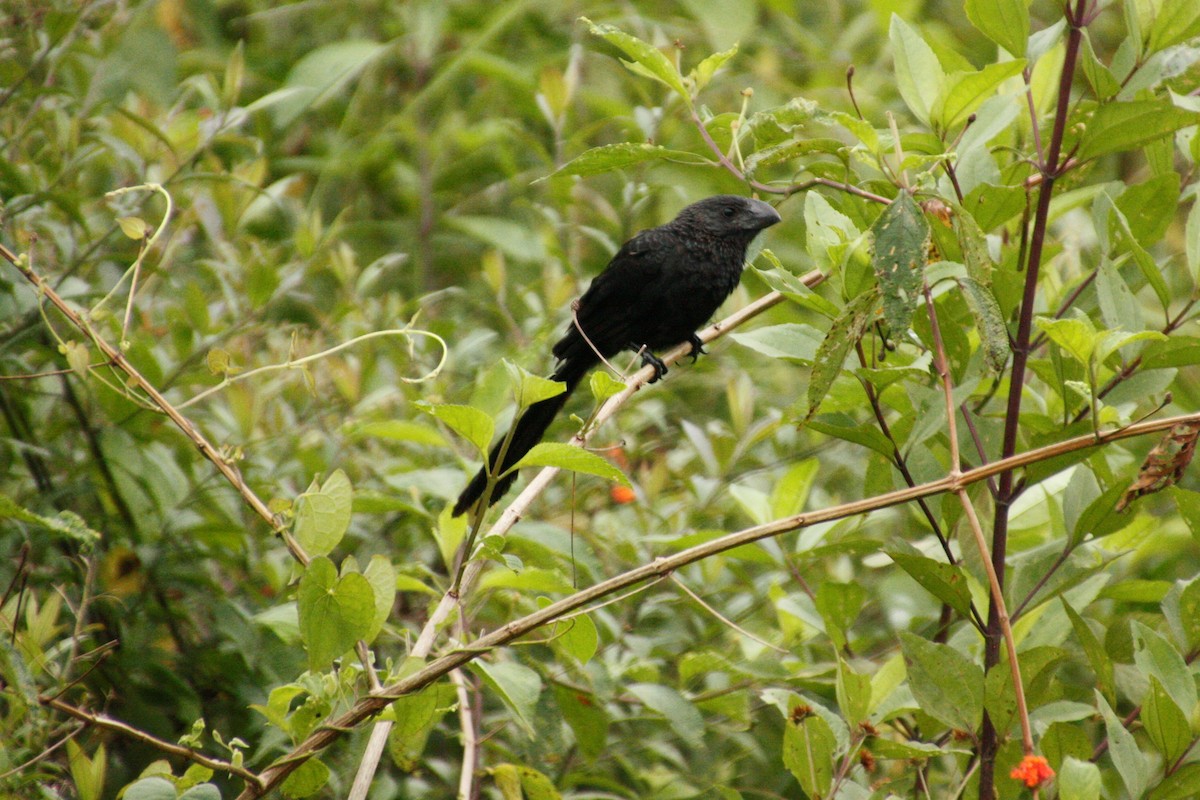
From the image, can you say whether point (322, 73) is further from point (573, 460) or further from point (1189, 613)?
point (1189, 613)

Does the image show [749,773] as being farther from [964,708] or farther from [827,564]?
[964,708]

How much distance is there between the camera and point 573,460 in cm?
153

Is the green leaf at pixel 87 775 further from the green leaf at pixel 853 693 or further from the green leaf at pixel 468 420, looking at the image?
the green leaf at pixel 853 693

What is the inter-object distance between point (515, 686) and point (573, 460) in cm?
48

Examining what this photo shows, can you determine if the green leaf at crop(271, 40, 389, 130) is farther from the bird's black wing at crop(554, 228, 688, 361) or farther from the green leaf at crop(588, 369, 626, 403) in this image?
the green leaf at crop(588, 369, 626, 403)

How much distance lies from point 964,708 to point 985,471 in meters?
0.39

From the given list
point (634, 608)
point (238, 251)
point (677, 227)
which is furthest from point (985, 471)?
point (238, 251)

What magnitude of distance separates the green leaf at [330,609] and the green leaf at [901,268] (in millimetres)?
803

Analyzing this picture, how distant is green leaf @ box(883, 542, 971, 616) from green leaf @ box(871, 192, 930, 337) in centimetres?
43

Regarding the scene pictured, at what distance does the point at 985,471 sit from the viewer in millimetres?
1541

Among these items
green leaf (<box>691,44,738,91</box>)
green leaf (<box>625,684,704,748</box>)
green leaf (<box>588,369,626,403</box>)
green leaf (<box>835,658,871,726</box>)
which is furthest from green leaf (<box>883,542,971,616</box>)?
green leaf (<box>691,44,738,91</box>)

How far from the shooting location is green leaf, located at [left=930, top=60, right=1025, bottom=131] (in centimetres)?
168

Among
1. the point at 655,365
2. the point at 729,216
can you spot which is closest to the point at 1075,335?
the point at 655,365

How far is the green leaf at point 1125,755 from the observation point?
159 cm
